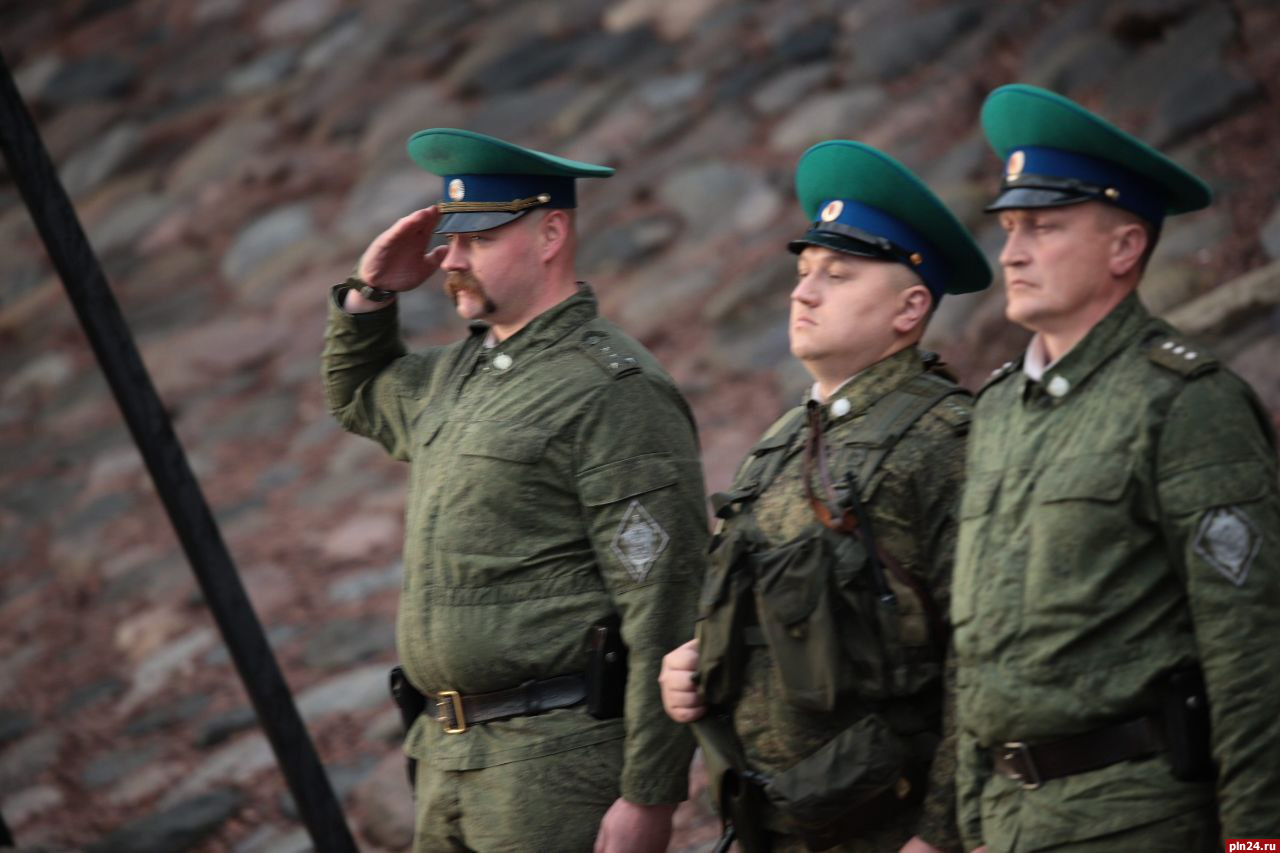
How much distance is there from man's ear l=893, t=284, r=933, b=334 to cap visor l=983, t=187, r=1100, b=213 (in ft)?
1.38

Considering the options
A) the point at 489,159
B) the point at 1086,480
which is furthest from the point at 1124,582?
the point at 489,159

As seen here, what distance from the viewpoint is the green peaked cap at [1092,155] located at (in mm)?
2752

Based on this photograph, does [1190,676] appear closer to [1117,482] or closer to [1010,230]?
[1117,482]

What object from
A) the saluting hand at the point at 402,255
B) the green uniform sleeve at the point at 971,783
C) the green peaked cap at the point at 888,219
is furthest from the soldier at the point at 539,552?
the green uniform sleeve at the point at 971,783

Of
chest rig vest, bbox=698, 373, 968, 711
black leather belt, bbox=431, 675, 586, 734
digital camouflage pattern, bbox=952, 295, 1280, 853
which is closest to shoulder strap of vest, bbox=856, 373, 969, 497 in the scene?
chest rig vest, bbox=698, 373, 968, 711

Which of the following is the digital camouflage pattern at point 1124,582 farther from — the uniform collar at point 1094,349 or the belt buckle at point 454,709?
the belt buckle at point 454,709

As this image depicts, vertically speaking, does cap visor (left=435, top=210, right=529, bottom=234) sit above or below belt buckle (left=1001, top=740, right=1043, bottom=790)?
above

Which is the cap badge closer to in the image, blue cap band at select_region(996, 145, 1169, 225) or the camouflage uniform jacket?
blue cap band at select_region(996, 145, 1169, 225)

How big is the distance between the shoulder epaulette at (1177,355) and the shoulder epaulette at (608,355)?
4.14 ft

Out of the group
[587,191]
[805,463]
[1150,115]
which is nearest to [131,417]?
[805,463]

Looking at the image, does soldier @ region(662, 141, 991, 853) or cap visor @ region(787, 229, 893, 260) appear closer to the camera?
soldier @ region(662, 141, 991, 853)

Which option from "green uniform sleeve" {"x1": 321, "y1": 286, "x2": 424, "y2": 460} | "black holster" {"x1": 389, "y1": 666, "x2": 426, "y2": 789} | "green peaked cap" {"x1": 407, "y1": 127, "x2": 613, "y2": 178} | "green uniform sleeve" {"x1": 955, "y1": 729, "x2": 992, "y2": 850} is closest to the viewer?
"green uniform sleeve" {"x1": 955, "y1": 729, "x2": 992, "y2": 850}

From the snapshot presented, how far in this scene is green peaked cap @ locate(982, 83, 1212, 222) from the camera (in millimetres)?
2752

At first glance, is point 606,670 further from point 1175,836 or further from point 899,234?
point 1175,836
